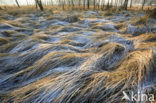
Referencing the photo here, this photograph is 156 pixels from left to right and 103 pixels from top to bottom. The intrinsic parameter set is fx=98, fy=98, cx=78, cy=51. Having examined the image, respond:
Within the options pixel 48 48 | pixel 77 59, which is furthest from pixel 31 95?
pixel 48 48

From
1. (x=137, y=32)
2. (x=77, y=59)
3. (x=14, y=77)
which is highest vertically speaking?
(x=137, y=32)

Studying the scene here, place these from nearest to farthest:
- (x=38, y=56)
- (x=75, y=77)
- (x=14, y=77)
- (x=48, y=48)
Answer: (x=75, y=77), (x=14, y=77), (x=38, y=56), (x=48, y=48)

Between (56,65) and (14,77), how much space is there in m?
0.45

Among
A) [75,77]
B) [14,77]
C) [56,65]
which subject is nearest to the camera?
[75,77]

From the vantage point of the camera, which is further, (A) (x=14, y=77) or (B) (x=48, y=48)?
(B) (x=48, y=48)

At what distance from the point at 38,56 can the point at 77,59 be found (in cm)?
60

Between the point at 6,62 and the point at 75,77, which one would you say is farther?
the point at 6,62

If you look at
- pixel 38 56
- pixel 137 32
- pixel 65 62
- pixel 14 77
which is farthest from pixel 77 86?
pixel 137 32

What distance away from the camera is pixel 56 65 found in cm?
115

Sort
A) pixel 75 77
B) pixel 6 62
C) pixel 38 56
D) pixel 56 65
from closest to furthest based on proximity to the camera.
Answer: pixel 75 77
pixel 56 65
pixel 6 62
pixel 38 56

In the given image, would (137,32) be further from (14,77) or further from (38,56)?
(14,77)

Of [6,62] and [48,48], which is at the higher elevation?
[48,48]

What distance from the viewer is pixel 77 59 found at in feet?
3.90

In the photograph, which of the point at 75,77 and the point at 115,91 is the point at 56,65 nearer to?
the point at 75,77
